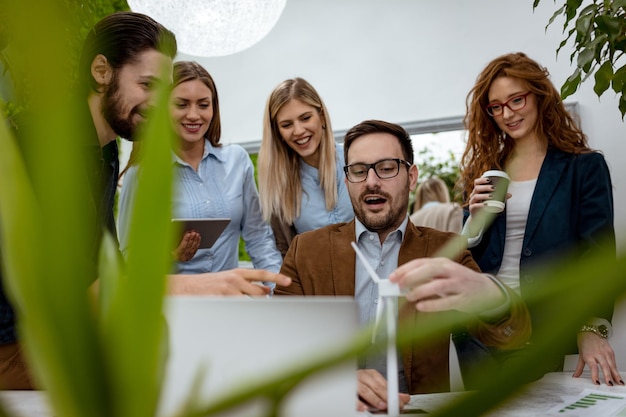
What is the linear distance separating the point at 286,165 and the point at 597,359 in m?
1.37

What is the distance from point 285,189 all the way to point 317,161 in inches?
8.0

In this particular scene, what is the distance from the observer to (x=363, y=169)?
215cm

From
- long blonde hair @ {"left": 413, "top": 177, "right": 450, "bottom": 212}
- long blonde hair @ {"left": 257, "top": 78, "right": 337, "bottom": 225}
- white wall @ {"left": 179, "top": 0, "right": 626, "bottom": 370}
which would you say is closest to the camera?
long blonde hair @ {"left": 257, "top": 78, "right": 337, "bottom": 225}

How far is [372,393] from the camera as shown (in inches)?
52.0

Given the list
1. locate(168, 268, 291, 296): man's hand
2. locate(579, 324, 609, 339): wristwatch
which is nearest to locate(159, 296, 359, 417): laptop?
locate(168, 268, 291, 296): man's hand

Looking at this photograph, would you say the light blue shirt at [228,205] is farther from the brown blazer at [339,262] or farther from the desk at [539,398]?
the desk at [539,398]

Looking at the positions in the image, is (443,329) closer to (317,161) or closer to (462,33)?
(317,161)

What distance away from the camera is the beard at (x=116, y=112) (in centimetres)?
188

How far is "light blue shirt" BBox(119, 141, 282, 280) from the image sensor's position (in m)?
2.47

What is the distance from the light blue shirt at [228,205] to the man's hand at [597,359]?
1220mm

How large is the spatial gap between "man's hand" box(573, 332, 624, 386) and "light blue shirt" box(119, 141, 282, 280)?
1.22 m

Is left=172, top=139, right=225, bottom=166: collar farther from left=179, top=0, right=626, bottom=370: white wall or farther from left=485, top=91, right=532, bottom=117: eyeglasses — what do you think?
left=179, top=0, right=626, bottom=370: white wall

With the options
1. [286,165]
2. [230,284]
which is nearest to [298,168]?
[286,165]

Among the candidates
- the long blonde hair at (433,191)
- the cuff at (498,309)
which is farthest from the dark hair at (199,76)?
the long blonde hair at (433,191)
